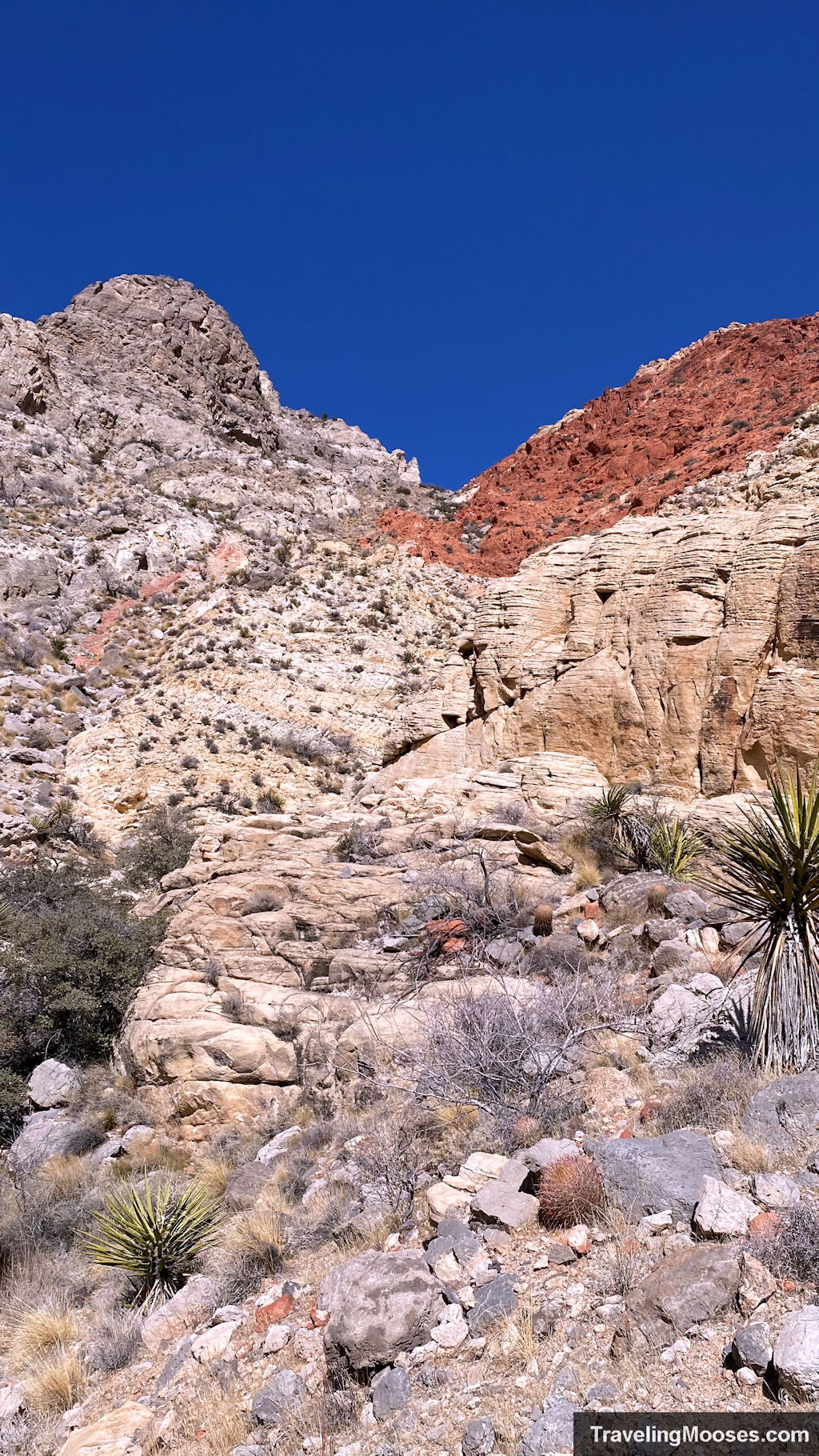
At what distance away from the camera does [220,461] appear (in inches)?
1645

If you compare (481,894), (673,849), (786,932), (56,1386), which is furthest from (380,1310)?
(673,849)

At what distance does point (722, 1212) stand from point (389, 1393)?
6.10ft

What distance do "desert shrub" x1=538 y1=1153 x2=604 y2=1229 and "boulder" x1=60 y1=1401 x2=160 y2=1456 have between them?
93.3 inches

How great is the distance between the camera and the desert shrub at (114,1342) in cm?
480

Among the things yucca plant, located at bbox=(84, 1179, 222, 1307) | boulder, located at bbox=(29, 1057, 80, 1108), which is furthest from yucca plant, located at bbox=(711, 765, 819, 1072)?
boulder, located at bbox=(29, 1057, 80, 1108)

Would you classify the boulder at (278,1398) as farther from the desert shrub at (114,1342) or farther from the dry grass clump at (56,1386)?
the dry grass clump at (56,1386)

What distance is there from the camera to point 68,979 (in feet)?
36.5

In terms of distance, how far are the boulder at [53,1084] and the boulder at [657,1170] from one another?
7.33 meters

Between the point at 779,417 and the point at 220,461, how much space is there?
1123 inches

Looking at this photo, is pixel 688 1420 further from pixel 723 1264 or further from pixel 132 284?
pixel 132 284

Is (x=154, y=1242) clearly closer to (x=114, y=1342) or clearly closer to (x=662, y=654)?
(x=114, y=1342)

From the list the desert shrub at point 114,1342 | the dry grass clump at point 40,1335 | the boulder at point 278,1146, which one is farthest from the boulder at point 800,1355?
the boulder at point 278,1146

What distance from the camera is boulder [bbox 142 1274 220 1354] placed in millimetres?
4957

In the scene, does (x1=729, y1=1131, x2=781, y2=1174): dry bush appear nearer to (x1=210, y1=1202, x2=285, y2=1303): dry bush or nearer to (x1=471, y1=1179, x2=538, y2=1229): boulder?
(x1=471, y1=1179, x2=538, y2=1229): boulder
